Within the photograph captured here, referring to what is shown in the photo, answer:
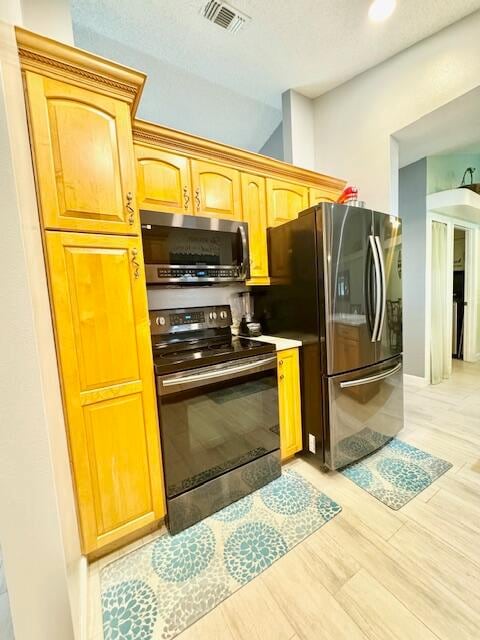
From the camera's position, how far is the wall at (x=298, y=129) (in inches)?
103

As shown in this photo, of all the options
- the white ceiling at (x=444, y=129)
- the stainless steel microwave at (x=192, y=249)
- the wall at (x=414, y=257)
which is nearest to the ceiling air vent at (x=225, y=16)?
the stainless steel microwave at (x=192, y=249)

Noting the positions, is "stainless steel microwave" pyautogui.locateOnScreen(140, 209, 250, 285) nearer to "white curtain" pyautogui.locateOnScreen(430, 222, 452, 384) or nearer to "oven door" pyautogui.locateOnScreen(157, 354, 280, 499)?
"oven door" pyautogui.locateOnScreen(157, 354, 280, 499)

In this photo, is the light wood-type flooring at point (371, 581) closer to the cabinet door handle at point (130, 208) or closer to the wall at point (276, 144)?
the cabinet door handle at point (130, 208)

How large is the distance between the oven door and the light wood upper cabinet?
119cm

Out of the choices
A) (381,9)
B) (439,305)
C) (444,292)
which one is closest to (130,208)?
(381,9)

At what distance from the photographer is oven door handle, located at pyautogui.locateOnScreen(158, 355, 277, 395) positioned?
138 centimetres

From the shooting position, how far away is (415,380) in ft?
11.2

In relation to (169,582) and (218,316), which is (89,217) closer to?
(218,316)

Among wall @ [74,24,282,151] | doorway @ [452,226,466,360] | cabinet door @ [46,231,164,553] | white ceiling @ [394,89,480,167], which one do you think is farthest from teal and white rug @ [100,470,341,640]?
doorway @ [452,226,466,360]

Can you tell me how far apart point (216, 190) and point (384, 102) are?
1725mm

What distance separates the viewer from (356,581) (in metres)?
1.18

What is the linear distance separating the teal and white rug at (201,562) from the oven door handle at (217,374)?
2.71 feet

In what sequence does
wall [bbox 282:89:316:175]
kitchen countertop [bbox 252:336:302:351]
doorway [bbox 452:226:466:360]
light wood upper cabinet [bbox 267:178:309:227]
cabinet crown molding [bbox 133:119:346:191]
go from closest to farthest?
cabinet crown molding [bbox 133:119:346:191] < kitchen countertop [bbox 252:336:302:351] < light wood upper cabinet [bbox 267:178:309:227] < wall [bbox 282:89:316:175] < doorway [bbox 452:226:466:360]

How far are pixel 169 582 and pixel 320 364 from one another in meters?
1.38
